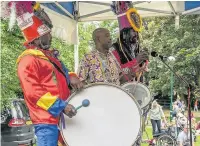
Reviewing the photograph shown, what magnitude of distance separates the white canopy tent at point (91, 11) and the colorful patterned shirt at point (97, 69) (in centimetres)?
204

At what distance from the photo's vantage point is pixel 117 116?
133 inches

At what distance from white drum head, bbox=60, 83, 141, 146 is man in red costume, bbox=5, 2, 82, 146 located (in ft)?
0.33

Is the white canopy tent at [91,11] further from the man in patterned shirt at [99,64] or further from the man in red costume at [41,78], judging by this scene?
the man in red costume at [41,78]

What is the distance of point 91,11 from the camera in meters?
7.34

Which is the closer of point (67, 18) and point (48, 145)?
point (48, 145)

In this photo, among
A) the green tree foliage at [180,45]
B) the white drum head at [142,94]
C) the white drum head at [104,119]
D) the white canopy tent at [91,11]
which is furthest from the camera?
the green tree foliage at [180,45]

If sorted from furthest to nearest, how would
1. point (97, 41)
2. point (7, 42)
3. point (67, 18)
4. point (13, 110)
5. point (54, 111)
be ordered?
point (7, 42) < point (13, 110) < point (67, 18) < point (97, 41) < point (54, 111)

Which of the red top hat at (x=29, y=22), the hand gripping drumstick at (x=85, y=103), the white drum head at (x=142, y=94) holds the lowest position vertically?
the white drum head at (x=142, y=94)

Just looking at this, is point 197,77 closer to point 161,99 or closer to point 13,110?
point 161,99

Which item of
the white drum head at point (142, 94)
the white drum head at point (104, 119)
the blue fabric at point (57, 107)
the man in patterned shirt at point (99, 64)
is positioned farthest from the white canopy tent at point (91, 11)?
the blue fabric at point (57, 107)

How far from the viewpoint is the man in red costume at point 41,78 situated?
3.17 meters

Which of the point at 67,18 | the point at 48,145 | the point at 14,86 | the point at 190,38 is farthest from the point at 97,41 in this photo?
the point at 190,38

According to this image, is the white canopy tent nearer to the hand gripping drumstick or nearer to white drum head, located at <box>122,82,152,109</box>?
white drum head, located at <box>122,82,152,109</box>

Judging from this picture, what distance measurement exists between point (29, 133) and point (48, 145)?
495cm
